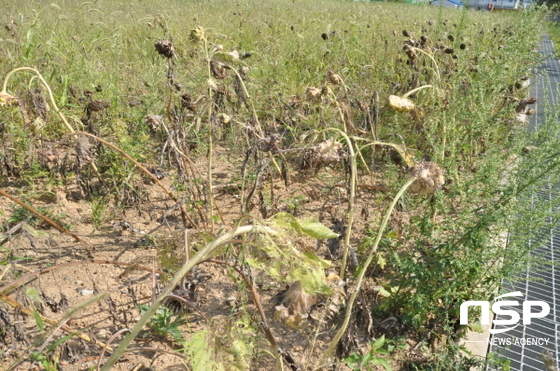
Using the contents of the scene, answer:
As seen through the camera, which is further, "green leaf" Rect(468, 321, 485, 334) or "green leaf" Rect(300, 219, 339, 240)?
"green leaf" Rect(468, 321, 485, 334)

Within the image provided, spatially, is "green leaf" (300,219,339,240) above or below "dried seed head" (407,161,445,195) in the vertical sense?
below

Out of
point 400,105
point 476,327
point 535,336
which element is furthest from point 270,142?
point 535,336

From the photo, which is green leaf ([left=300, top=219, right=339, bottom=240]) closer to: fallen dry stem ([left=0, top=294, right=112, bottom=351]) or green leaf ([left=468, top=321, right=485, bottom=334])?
fallen dry stem ([left=0, top=294, right=112, bottom=351])

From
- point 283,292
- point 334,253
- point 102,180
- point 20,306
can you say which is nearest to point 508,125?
point 334,253

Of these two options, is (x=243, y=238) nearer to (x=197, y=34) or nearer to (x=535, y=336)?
(x=197, y=34)

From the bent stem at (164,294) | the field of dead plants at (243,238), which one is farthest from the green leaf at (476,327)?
the bent stem at (164,294)

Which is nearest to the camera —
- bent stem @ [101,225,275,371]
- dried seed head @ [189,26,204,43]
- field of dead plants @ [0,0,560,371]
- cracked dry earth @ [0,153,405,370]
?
bent stem @ [101,225,275,371]

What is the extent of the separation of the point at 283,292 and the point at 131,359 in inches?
25.7

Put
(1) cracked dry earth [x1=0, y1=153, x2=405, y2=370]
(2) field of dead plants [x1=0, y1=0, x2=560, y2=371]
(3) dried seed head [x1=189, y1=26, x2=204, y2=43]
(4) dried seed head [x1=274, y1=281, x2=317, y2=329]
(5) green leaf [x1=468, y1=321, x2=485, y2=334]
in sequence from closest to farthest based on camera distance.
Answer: (2) field of dead plants [x1=0, y1=0, x2=560, y2=371]
(1) cracked dry earth [x1=0, y1=153, x2=405, y2=370]
(4) dried seed head [x1=274, y1=281, x2=317, y2=329]
(5) green leaf [x1=468, y1=321, x2=485, y2=334]
(3) dried seed head [x1=189, y1=26, x2=204, y2=43]

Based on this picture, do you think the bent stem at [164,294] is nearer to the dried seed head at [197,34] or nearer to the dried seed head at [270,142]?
the dried seed head at [270,142]

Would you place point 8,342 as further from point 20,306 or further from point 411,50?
point 411,50

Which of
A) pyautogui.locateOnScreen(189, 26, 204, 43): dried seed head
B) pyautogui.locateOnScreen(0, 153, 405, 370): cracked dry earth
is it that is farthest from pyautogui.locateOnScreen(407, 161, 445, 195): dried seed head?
pyautogui.locateOnScreen(189, 26, 204, 43): dried seed head

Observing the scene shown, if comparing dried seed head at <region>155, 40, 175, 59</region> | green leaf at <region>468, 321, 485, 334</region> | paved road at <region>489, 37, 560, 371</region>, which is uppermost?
dried seed head at <region>155, 40, 175, 59</region>

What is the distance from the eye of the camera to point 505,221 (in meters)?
1.91
